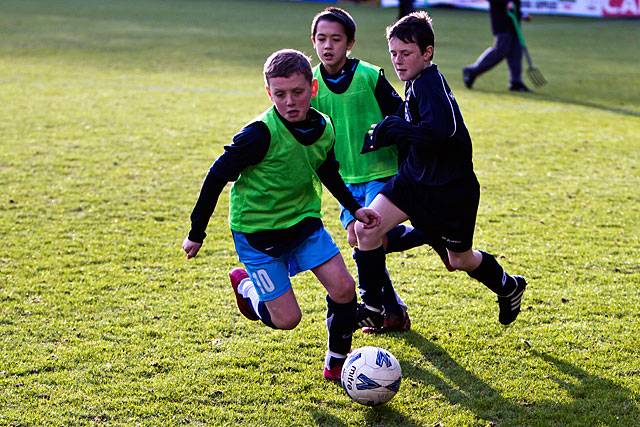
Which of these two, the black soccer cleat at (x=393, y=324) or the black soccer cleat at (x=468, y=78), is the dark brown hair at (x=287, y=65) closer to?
the black soccer cleat at (x=393, y=324)

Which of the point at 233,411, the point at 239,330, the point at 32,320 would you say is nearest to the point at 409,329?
the point at 239,330

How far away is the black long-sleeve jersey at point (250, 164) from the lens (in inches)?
160

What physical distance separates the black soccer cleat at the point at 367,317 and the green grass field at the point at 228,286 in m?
0.09

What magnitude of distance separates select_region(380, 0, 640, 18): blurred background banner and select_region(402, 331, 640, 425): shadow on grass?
25.3 metres

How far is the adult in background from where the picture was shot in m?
14.1

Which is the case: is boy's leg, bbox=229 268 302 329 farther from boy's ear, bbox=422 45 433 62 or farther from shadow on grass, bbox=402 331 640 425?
boy's ear, bbox=422 45 433 62

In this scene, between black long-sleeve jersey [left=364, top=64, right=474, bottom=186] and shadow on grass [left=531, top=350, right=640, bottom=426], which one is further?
black long-sleeve jersey [left=364, top=64, right=474, bottom=186]

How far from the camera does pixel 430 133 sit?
4.51 metres

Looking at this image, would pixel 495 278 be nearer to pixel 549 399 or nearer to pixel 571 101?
pixel 549 399

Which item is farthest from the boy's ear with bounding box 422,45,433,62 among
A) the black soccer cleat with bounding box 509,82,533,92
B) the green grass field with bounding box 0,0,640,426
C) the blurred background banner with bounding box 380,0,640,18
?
the blurred background banner with bounding box 380,0,640,18

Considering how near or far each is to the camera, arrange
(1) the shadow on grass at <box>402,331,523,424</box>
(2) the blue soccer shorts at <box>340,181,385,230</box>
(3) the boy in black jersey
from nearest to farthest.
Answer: (1) the shadow on grass at <box>402,331,523,424</box>, (3) the boy in black jersey, (2) the blue soccer shorts at <box>340,181,385,230</box>

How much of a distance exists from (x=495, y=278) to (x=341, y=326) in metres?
0.99

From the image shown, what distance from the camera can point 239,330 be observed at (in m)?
5.00

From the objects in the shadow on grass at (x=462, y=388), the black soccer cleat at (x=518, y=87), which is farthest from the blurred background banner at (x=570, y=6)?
the shadow on grass at (x=462, y=388)
